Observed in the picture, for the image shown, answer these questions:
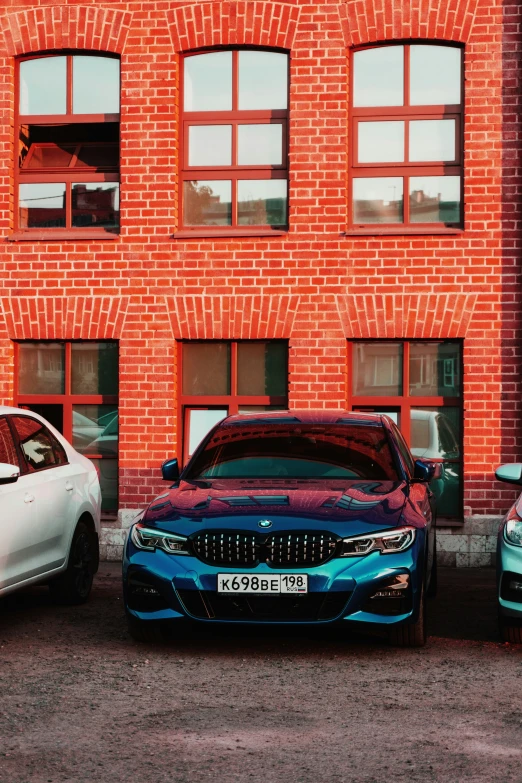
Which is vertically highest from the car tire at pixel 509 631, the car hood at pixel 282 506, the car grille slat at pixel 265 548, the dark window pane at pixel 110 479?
the car hood at pixel 282 506

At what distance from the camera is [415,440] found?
13.7 meters

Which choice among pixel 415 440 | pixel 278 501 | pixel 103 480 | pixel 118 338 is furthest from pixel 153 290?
pixel 278 501

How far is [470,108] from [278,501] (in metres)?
7.06

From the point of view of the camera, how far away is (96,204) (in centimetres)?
1429

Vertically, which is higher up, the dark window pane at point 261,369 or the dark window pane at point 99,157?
the dark window pane at point 99,157

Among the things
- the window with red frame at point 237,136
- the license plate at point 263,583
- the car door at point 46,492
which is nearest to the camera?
the license plate at point 263,583

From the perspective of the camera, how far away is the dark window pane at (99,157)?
1432cm

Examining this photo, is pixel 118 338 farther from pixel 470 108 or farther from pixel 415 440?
pixel 470 108

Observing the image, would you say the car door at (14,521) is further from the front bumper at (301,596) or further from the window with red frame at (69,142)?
the window with red frame at (69,142)

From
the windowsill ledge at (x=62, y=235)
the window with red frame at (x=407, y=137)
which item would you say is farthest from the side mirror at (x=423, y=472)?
the windowsill ledge at (x=62, y=235)

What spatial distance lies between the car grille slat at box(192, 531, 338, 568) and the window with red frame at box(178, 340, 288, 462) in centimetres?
640

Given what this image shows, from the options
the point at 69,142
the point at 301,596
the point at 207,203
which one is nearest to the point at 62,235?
the point at 69,142

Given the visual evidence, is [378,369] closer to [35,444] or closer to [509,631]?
[35,444]

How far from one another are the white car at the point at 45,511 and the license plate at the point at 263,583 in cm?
156
